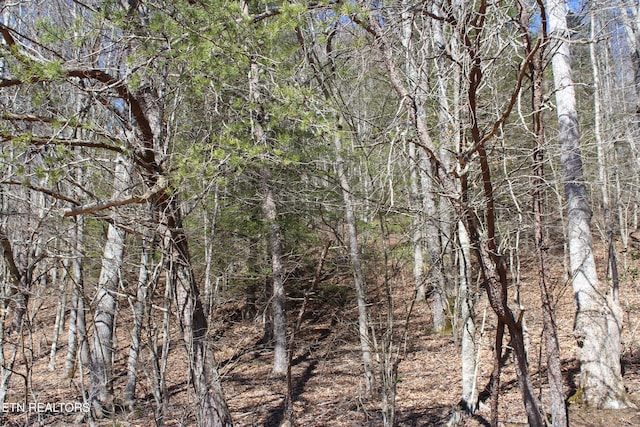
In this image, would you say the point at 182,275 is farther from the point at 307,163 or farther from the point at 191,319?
the point at 307,163

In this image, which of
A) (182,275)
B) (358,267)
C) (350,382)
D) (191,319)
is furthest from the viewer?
(350,382)

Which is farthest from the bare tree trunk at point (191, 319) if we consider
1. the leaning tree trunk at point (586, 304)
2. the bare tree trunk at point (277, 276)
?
the bare tree trunk at point (277, 276)

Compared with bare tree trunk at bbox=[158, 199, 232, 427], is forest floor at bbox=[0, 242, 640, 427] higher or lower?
lower

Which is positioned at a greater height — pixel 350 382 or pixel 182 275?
pixel 182 275

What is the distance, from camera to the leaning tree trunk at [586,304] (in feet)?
17.6

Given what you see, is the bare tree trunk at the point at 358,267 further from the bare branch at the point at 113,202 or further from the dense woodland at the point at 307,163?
the bare branch at the point at 113,202

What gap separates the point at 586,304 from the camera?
5.61m

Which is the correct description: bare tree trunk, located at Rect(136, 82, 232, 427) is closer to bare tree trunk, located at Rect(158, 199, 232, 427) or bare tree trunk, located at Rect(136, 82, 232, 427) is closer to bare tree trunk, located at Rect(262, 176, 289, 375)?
bare tree trunk, located at Rect(158, 199, 232, 427)

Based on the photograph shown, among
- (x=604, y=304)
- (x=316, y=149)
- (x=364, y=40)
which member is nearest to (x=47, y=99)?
(x=364, y=40)

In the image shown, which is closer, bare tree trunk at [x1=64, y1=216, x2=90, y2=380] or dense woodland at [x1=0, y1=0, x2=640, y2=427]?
dense woodland at [x1=0, y1=0, x2=640, y2=427]

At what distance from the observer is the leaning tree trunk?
5367mm

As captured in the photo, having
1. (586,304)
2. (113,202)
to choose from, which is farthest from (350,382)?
(113,202)

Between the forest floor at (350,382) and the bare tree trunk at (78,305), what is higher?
the bare tree trunk at (78,305)

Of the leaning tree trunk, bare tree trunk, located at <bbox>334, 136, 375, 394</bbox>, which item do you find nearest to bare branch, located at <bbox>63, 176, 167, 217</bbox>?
bare tree trunk, located at <bbox>334, 136, 375, 394</bbox>
